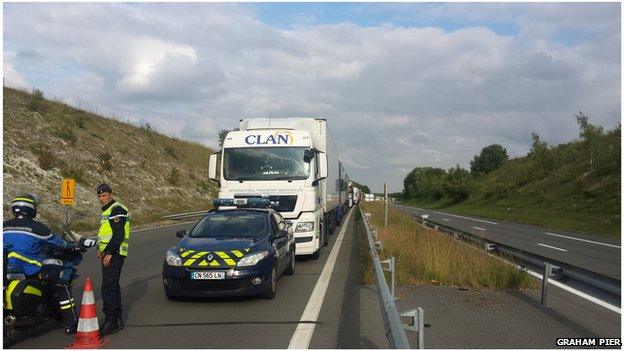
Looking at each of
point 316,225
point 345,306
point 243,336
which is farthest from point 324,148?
point 243,336

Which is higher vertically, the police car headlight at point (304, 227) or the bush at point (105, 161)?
the bush at point (105, 161)

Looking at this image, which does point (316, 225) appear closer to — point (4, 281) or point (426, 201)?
point (4, 281)

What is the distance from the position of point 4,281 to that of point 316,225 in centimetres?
832

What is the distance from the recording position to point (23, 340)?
643 centimetres

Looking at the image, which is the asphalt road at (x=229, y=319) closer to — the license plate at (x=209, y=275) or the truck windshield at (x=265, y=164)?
the license plate at (x=209, y=275)

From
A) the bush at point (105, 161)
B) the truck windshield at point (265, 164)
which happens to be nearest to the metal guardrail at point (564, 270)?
the truck windshield at point (265, 164)

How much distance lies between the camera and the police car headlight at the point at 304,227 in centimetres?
1330

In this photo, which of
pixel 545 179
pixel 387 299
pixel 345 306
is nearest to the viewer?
pixel 387 299

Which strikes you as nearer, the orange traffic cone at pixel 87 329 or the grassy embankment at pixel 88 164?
the orange traffic cone at pixel 87 329

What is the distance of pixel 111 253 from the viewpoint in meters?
6.86

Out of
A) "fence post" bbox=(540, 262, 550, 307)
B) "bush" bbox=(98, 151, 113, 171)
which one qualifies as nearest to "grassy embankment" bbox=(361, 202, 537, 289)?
"fence post" bbox=(540, 262, 550, 307)

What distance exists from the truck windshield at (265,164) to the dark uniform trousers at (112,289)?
6.95 meters

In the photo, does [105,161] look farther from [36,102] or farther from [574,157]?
[574,157]

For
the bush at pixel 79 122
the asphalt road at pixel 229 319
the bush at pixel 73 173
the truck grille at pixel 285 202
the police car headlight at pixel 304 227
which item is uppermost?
the bush at pixel 79 122
